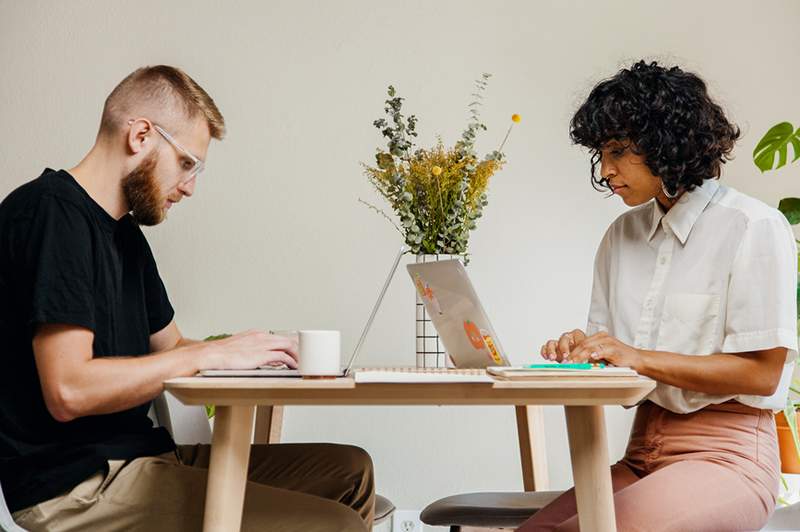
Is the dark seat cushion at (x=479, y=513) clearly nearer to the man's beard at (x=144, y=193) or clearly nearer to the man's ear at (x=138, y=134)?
the man's beard at (x=144, y=193)

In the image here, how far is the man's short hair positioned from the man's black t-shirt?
0.17 metres

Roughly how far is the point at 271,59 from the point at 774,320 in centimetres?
203

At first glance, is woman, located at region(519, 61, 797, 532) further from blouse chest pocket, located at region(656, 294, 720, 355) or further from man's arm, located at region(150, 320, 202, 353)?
man's arm, located at region(150, 320, 202, 353)

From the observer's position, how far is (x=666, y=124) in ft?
5.50

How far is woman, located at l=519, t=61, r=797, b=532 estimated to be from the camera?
146 centimetres

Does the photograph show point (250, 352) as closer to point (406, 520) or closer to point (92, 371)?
point (92, 371)

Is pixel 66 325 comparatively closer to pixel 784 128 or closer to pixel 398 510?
pixel 398 510

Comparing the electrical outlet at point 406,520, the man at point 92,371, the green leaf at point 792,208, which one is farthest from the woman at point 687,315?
the electrical outlet at point 406,520

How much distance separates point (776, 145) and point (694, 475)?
166 centimetres

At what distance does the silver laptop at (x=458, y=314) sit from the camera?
154 cm

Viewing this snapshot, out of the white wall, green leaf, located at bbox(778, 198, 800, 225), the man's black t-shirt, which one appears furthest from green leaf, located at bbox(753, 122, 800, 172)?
the man's black t-shirt

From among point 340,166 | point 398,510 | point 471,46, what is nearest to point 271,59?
point 340,166

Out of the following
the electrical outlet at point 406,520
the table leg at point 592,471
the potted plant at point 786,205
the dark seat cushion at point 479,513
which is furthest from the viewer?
Result: the electrical outlet at point 406,520

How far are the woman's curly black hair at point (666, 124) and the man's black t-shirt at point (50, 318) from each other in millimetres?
975
